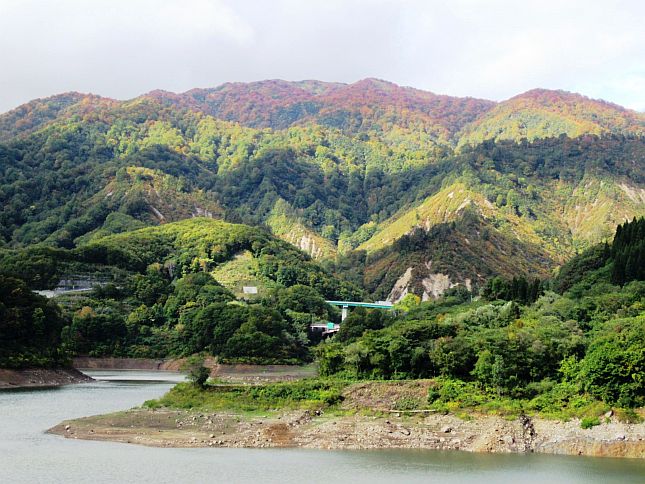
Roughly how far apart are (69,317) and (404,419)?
100792mm

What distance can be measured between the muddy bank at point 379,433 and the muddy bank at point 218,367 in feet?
191

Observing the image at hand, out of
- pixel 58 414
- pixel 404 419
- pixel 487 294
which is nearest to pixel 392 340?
pixel 404 419

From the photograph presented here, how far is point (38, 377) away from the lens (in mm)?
126250

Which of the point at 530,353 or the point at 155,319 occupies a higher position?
the point at 155,319

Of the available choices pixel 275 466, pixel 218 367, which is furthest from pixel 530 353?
pixel 218 367

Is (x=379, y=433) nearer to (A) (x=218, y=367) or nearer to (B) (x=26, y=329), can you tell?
(B) (x=26, y=329)

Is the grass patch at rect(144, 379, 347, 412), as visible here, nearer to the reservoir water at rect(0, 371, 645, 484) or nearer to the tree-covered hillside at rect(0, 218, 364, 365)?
the reservoir water at rect(0, 371, 645, 484)

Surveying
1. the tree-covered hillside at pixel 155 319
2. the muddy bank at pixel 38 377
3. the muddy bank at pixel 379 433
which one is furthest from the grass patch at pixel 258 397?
the tree-covered hillside at pixel 155 319

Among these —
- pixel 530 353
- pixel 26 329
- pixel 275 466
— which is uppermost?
pixel 26 329

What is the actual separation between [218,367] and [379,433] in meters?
83.0

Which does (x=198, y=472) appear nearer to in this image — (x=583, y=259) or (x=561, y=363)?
(x=561, y=363)

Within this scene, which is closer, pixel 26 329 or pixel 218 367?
pixel 26 329

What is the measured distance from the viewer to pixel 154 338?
177375 mm

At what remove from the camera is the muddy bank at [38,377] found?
396 ft
